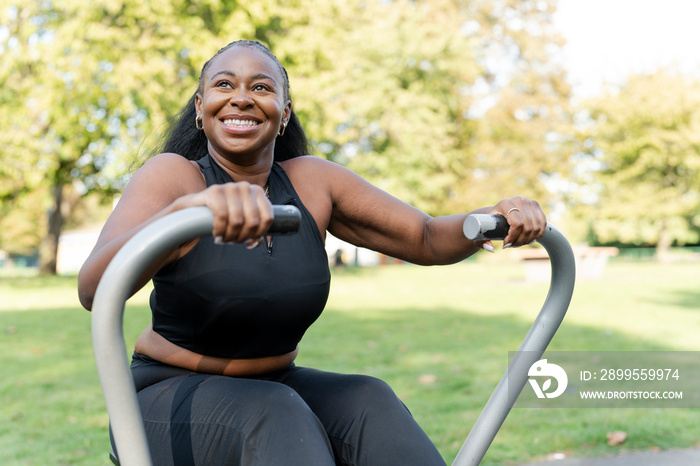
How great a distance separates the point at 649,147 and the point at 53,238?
20.2m

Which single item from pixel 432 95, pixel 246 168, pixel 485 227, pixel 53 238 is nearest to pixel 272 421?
pixel 485 227

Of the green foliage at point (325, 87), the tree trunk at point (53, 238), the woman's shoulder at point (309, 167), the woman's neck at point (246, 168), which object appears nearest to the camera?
the woman's neck at point (246, 168)

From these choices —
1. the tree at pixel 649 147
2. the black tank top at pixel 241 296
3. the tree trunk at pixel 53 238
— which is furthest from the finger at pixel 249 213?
the tree at pixel 649 147

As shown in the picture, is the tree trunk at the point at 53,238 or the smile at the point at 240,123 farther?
the tree trunk at the point at 53,238

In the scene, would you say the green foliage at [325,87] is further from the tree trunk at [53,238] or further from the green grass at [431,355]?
the green grass at [431,355]

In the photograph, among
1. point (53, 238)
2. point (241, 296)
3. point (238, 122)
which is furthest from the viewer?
point (53, 238)

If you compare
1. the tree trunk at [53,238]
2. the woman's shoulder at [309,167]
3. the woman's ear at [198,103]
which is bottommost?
the tree trunk at [53,238]

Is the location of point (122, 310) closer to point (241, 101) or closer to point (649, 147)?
point (241, 101)

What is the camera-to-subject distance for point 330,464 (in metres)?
1.32

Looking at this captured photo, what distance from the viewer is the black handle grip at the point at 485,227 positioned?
1.51m

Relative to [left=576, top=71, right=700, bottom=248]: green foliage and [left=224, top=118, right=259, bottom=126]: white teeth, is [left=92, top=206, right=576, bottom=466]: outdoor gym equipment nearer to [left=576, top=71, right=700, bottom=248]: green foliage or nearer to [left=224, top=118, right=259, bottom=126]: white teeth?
[left=224, top=118, right=259, bottom=126]: white teeth

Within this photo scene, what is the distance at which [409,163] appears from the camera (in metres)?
21.9

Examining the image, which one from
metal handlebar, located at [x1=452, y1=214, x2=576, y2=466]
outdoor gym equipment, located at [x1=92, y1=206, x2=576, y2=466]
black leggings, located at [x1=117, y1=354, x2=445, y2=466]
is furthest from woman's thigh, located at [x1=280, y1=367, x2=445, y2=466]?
outdoor gym equipment, located at [x1=92, y1=206, x2=576, y2=466]

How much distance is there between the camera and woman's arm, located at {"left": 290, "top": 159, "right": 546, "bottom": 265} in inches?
74.4
